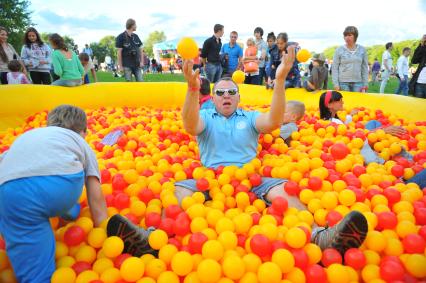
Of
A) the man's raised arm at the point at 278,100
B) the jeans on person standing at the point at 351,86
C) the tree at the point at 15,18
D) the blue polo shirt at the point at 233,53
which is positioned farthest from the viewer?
the tree at the point at 15,18

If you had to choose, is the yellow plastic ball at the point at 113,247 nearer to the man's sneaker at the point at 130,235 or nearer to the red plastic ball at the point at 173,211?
the man's sneaker at the point at 130,235

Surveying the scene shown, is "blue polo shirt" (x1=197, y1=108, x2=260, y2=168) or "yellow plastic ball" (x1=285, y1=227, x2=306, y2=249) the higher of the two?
"blue polo shirt" (x1=197, y1=108, x2=260, y2=168)

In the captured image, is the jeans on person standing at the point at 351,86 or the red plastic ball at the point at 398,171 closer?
the red plastic ball at the point at 398,171

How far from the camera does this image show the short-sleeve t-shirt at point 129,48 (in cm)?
686

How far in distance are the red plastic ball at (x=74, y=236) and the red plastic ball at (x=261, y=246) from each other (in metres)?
0.91

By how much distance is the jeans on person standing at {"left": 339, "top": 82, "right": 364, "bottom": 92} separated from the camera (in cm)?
559

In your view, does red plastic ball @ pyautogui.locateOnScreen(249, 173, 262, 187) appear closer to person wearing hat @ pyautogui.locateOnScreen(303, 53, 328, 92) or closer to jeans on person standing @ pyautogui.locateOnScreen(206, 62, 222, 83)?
person wearing hat @ pyautogui.locateOnScreen(303, 53, 328, 92)

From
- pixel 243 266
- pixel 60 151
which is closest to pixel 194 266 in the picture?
pixel 243 266

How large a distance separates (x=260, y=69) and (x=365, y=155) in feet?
18.1

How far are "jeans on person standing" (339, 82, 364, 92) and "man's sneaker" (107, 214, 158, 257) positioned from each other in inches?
189

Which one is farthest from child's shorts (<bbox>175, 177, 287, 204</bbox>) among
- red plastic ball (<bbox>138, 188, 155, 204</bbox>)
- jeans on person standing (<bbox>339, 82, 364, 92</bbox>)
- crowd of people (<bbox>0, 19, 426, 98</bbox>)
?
jeans on person standing (<bbox>339, 82, 364, 92</bbox>)

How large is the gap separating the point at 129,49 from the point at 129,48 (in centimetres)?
2

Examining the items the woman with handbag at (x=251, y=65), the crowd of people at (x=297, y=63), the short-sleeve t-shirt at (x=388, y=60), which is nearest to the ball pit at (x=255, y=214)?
the crowd of people at (x=297, y=63)

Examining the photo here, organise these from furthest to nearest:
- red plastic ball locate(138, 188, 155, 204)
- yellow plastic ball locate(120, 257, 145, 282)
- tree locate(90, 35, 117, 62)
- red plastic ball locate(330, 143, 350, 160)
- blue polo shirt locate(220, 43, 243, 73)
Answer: tree locate(90, 35, 117, 62)
blue polo shirt locate(220, 43, 243, 73)
red plastic ball locate(330, 143, 350, 160)
red plastic ball locate(138, 188, 155, 204)
yellow plastic ball locate(120, 257, 145, 282)
